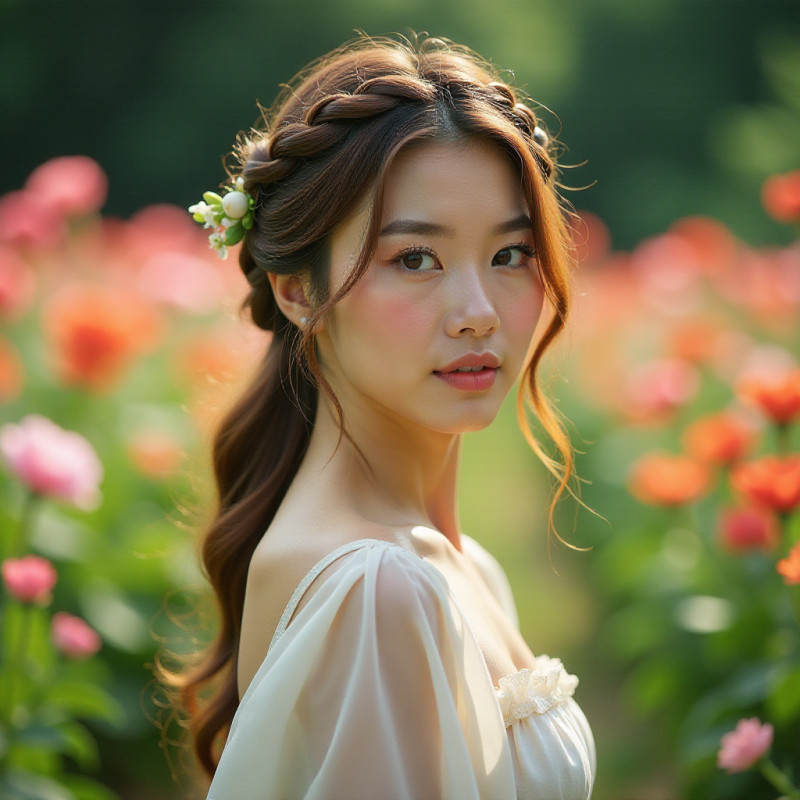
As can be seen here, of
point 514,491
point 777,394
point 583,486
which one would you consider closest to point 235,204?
point 777,394

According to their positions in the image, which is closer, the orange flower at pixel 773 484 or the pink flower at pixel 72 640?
the orange flower at pixel 773 484

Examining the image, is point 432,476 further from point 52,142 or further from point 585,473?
point 52,142

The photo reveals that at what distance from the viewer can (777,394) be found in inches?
111

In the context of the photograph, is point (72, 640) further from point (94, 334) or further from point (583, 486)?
point (583, 486)

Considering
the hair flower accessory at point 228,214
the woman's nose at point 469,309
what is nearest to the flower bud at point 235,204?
the hair flower accessory at point 228,214

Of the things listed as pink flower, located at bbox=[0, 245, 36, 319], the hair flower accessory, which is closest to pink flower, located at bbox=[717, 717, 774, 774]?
the hair flower accessory

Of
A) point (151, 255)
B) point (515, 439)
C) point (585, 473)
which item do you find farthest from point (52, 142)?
point (585, 473)

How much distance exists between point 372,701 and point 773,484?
1.60 metres

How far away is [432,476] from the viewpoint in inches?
77.3

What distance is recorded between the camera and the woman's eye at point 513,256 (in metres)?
1.70

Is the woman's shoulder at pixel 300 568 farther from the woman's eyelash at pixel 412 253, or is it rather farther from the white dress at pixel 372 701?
the woman's eyelash at pixel 412 253

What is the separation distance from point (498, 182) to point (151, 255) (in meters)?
3.49

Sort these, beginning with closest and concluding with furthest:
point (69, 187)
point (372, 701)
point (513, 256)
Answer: point (372, 701), point (513, 256), point (69, 187)

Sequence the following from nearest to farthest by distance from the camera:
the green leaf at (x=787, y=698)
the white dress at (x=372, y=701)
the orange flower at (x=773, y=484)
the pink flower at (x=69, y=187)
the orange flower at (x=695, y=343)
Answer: the white dress at (x=372, y=701), the green leaf at (x=787, y=698), the orange flower at (x=773, y=484), the orange flower at (x=695, y=343), the pink flower at (x=69, y=187)
